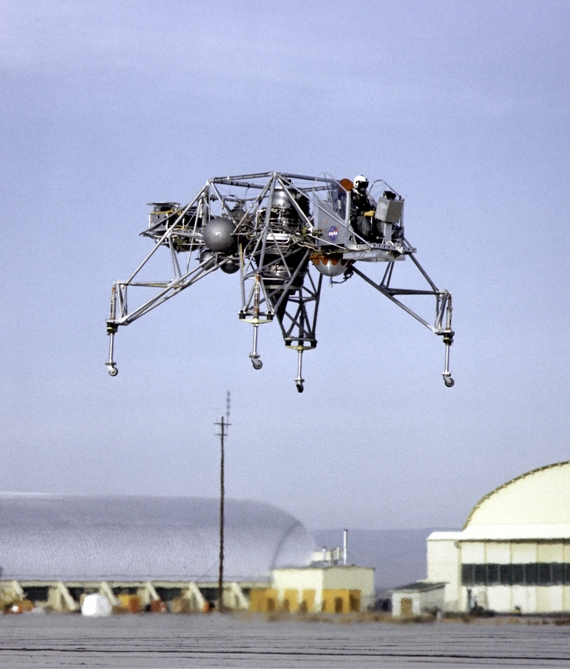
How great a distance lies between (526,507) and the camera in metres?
Result: 69.4

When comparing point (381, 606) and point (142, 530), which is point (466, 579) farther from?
point (142, 530)

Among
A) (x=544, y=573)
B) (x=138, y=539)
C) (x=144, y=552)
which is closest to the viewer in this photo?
(x=544, y=573)

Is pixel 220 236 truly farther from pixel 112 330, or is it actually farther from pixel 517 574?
pixel 517 574

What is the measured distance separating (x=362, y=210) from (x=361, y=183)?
2.71ft

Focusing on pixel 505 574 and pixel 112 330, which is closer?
pixel 112 330

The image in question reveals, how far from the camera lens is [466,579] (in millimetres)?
67000

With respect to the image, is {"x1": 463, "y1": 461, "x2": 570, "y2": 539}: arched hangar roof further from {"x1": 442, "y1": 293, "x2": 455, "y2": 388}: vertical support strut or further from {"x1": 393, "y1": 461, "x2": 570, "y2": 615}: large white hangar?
{"x1": 442, "y1": 293, "x2": 455, "y2": 388}: vertical support strut

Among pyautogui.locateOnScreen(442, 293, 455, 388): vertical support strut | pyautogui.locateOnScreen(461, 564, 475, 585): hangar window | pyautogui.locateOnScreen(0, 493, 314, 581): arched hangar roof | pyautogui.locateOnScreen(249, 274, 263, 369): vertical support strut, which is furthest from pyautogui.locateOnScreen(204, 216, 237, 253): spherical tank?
pyautogui.locateOnScreen(0, 493, 314, 581): arched hangar roof

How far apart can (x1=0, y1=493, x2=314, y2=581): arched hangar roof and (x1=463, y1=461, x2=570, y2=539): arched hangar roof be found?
24.8 m

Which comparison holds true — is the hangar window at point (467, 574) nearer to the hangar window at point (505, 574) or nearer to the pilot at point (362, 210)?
the hangar window at point (505, 574)

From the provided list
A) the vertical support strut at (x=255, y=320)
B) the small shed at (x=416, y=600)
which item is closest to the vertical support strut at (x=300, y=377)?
the vertical support strut at (x=255, y=320)

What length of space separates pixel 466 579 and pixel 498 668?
74.4 ft

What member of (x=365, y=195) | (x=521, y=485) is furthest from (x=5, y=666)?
(x=521, y=485)

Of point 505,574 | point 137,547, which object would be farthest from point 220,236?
point 137,547
